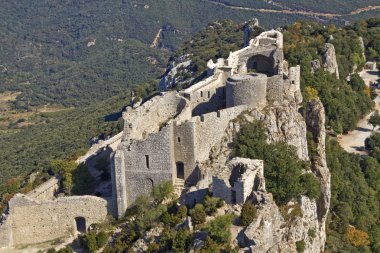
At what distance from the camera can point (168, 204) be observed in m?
32.7

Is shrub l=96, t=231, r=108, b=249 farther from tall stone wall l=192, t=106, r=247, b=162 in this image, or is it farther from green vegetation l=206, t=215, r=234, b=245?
green vegetation l=206, t=215, r=234, b=245

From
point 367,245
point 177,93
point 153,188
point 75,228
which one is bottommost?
point 367,245

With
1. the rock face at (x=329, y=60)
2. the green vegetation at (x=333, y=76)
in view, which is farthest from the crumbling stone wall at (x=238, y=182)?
the rock face at (x=329, y=60)

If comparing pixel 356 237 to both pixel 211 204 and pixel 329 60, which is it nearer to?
pixel 211 204

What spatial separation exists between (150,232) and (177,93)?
380 inches

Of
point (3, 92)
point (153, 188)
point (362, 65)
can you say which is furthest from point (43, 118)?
point (153, 188)

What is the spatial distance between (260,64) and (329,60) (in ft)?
54.9

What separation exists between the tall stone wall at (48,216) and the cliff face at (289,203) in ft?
23.3

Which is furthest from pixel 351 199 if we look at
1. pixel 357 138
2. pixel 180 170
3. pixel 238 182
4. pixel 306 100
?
pixel 238 182

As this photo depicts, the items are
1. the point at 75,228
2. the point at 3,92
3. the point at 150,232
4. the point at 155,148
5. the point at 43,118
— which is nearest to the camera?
the point at 150,232

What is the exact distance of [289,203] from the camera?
112ft

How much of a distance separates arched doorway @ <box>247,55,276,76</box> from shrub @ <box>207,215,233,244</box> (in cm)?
1702

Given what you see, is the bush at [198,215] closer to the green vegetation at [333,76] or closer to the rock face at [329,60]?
the green vegetation at [333,76]

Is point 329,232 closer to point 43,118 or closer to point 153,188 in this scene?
point 153,188
